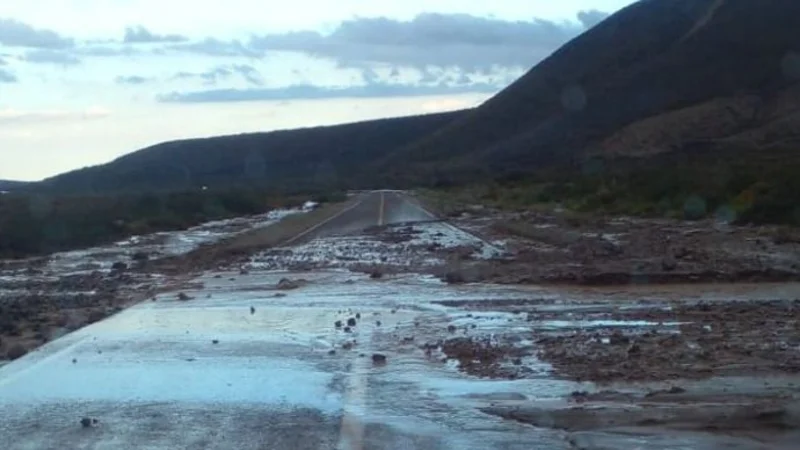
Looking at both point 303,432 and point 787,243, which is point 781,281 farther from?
point 303,432

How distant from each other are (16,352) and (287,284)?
31.2 ft

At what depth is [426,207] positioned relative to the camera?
232 ft

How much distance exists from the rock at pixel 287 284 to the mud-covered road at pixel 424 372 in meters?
1.01

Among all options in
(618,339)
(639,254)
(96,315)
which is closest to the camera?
(618,339)

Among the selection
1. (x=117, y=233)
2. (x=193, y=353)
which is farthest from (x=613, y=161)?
(x=193, y=353)

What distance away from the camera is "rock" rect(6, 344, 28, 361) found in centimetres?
1764

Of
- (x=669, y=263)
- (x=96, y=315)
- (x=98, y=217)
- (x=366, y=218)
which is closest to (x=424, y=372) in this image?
(x=96, y=315)

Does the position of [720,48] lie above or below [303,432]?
above

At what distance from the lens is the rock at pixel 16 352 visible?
695 inches

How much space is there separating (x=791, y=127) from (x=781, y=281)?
70092 mm

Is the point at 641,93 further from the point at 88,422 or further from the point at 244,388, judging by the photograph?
the point at 88,422

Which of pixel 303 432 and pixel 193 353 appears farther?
pixel 193 353

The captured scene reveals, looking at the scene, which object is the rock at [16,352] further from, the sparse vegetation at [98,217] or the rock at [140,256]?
the sparse vegetation at [98,217]

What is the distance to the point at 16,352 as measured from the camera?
17.9 metres
